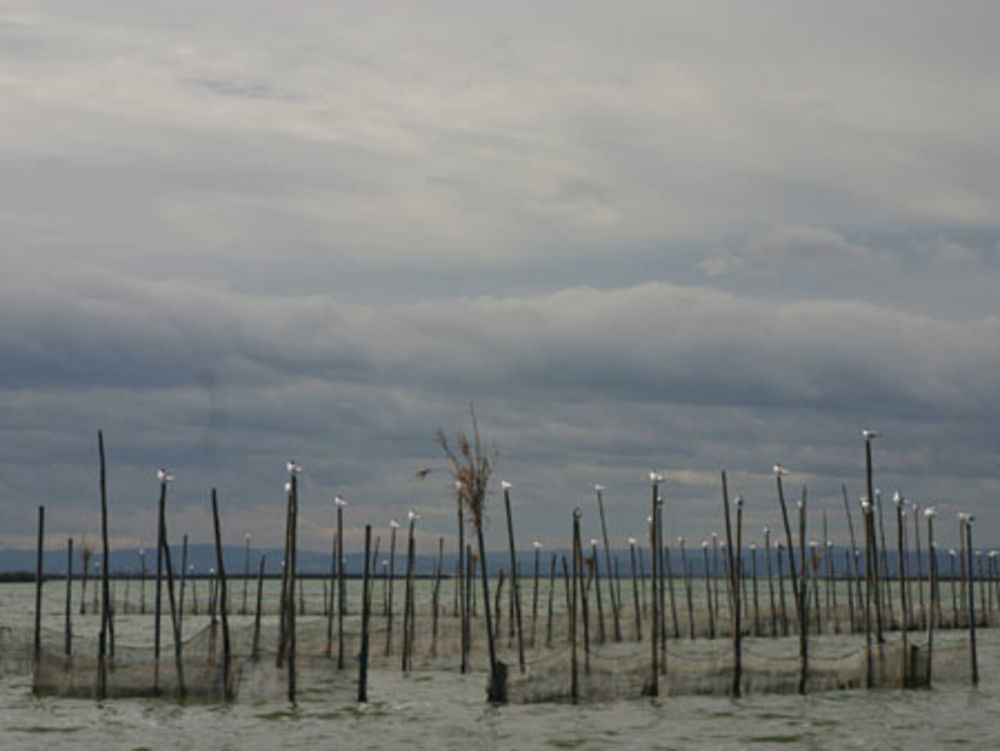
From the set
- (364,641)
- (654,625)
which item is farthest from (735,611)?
(364,641)

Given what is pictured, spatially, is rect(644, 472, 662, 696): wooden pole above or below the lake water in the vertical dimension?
above

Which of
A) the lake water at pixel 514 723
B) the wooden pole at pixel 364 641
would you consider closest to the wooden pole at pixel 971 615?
the lake water at pixel 514 723

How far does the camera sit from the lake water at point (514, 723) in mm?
31406

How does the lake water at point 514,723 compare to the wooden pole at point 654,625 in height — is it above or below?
below

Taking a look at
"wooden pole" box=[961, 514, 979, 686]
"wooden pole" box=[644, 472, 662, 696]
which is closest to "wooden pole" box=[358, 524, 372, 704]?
"wooden pole" box=[644, 472, 662, 696]

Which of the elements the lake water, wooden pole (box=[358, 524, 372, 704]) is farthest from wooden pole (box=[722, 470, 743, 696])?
wooden pole (box=[358, 524, 372, 704])

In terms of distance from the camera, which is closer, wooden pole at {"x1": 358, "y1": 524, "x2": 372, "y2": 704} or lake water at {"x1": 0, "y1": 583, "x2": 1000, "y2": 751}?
lake water at {"x1": 0, "y1": 583, "x2": 1000, "y2": 751}

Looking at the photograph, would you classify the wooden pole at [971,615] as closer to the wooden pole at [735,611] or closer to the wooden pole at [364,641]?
the wooden pole at [735,611]

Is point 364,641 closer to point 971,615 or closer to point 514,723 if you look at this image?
point 514,723

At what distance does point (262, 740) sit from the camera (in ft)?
104

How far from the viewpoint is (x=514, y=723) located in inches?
1315

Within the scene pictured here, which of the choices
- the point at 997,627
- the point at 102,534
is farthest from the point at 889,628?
the point at 102,534

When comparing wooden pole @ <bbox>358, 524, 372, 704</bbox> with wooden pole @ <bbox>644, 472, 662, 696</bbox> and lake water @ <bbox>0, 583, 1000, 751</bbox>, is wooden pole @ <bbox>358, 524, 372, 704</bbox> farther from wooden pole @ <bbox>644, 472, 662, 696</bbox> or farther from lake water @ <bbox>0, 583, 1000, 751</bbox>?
wooden pole @ <bbox>644, 472, 662, 696</bbox>

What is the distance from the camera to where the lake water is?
31406 mm
